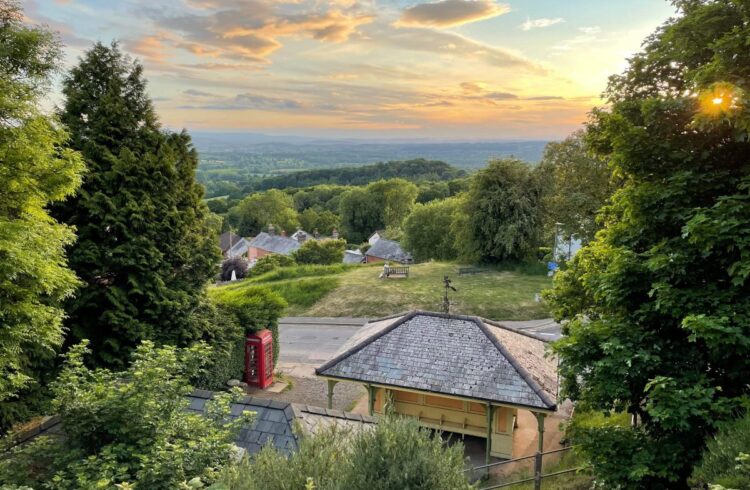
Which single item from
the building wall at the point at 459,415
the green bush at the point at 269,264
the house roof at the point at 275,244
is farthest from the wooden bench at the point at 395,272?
the house roof at the point at 275,244

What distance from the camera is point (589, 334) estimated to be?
9.67 m

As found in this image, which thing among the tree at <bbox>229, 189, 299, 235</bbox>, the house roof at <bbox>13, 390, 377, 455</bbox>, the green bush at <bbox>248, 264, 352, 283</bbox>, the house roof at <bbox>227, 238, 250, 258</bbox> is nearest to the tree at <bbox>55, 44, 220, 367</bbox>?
the house roof at <bbox>13, 390, 377, 455</bbox>

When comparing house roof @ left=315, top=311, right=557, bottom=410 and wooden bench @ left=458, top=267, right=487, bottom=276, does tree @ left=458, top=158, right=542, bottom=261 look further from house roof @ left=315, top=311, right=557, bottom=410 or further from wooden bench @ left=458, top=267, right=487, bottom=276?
house roof @ left=315, top=311, right=557, bottom=410

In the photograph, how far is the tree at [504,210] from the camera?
133ft

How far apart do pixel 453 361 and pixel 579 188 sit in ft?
57.8

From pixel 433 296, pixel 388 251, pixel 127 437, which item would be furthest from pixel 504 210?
pixel 127 437

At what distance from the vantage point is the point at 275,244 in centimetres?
8138

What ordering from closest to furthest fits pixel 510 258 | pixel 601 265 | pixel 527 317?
pixel 601 265
pixel 527 317
pixel 510 258

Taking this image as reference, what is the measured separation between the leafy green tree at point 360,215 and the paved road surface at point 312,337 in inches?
2740

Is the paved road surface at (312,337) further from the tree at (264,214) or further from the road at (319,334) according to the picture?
the tree at (264,214)

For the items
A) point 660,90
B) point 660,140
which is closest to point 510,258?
point 660,90

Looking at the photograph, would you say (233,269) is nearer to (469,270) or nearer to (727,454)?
(469,270)

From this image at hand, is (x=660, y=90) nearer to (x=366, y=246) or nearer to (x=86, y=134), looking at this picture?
(x=86, y=134)

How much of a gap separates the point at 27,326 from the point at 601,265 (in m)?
13.7
